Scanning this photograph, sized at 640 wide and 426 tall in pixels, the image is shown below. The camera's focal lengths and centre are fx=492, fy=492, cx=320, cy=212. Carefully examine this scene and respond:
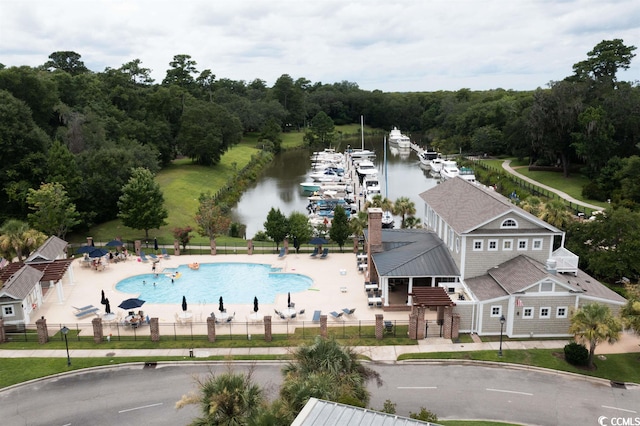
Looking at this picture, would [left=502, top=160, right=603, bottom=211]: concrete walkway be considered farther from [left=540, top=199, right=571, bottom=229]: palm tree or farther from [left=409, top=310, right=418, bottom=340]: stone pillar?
[left=409, top=310, right=418, bottom=340]: stone pillar

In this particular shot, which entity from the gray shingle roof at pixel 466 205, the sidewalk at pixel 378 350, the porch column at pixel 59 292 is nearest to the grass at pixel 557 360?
the sidewalk at pixel 378 350

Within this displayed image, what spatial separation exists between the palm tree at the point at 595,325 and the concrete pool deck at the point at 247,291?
10.9 metres

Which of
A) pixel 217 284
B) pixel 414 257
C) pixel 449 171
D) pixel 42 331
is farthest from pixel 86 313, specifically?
pixel 449 171

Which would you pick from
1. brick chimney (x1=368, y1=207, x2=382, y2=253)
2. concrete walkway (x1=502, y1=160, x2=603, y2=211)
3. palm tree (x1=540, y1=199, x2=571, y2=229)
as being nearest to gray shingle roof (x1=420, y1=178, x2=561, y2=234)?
brick chimney (x1=368, y1=207, x2=382, y2=253)

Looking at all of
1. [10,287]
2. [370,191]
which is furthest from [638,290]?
[370,191]

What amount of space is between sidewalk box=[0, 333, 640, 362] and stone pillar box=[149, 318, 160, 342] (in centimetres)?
109

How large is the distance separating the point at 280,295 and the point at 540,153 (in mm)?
60635

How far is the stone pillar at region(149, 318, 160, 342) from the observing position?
2966 centimetres

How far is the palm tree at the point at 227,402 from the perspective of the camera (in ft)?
53.9

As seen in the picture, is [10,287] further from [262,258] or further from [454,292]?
[454,292]

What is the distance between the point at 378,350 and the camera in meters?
28.3

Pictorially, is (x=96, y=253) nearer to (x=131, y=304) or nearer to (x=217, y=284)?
(x=217, y=284)

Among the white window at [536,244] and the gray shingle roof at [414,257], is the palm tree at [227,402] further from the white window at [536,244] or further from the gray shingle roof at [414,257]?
the white window at [536,244]

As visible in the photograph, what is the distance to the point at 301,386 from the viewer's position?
1683 cm
